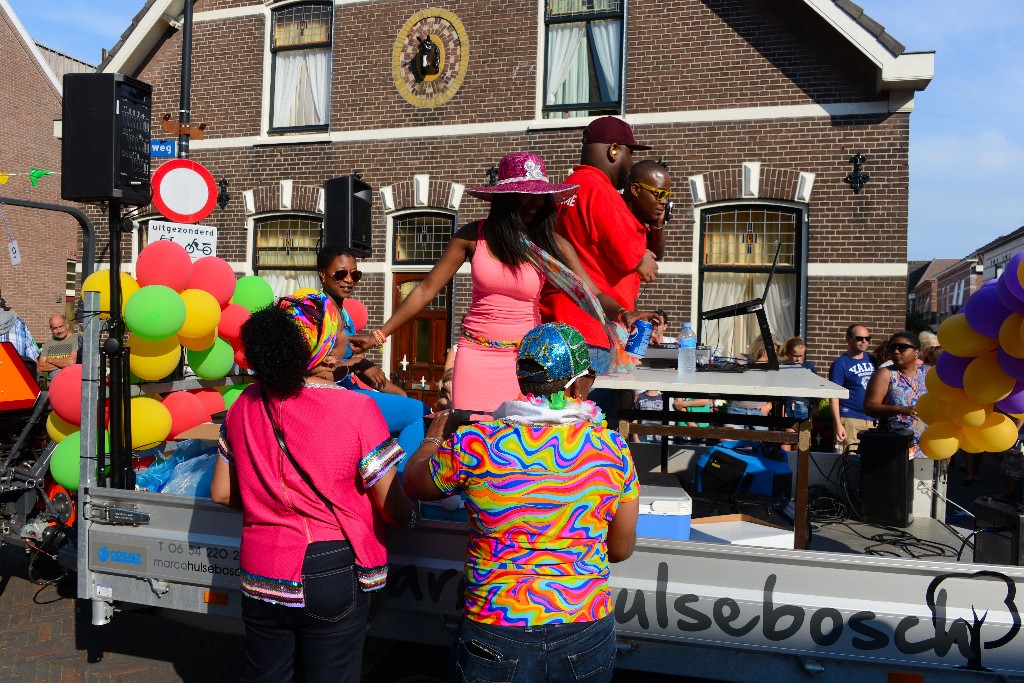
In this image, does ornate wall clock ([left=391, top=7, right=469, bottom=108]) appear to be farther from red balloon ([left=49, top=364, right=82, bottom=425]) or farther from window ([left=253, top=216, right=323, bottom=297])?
red balloon ([left=49, top=364, right=82, bottom=425])

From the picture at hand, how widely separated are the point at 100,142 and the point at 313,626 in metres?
Answer: 3.02

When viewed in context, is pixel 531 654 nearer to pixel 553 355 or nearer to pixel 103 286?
pixel 553 355

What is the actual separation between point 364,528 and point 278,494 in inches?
11.7

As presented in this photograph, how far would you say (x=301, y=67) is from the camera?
38.2 ft

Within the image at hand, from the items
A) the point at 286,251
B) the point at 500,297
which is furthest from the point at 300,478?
the point at 286,251

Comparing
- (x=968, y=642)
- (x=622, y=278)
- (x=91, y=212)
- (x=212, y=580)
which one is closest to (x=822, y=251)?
(x=622, y=278)

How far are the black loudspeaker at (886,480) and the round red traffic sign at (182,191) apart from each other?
16.9ft

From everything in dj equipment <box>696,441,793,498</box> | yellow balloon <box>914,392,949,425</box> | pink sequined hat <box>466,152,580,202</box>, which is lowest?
dj equipment <box>696,441,793,498</box>

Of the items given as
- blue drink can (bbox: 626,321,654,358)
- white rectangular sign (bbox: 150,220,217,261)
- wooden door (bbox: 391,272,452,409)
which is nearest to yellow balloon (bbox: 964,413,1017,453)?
blue drink can (bbox: 626,321,654,358)

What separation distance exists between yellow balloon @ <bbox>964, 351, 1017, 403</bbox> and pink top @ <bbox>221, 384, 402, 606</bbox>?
89.9 inches

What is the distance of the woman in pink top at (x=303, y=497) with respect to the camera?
236 centimetres

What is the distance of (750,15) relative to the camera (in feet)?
30.9

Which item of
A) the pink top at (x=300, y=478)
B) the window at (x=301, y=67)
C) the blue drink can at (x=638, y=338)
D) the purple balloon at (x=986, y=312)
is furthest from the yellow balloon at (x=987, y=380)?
the window at (x=301, y=67)

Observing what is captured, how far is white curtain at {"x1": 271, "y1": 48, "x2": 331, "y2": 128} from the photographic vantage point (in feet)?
37.9
